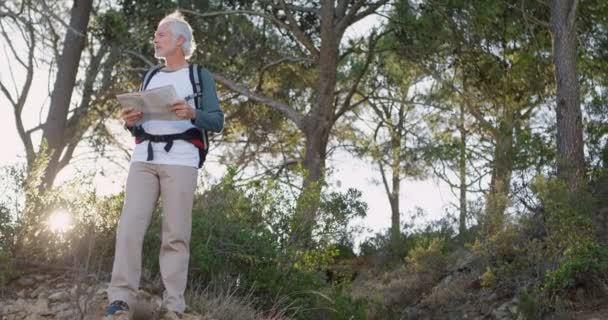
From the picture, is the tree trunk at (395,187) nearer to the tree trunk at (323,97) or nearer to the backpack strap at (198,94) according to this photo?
the tree trunk at (323,97)

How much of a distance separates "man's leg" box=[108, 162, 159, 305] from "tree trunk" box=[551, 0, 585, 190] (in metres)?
7.14

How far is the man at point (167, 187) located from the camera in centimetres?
506

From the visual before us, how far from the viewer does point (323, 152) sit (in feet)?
49.2

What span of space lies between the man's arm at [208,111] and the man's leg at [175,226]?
0.84 ft

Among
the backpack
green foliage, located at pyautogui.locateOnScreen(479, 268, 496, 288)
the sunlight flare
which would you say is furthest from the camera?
green foliage, located at pyautogui.locateOnScreen(479, 268, 496, 288)

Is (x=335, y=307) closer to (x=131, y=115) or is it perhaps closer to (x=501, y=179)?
(x=131, y=115)

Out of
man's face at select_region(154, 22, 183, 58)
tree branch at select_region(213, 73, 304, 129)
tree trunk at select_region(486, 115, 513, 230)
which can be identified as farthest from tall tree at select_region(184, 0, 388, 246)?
man's face at select_region(154, 22, 183, 58)

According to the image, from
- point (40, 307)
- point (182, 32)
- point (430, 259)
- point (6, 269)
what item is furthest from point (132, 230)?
point (430, 259)

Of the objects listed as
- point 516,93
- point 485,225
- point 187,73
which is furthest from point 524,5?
Result: point 187,73

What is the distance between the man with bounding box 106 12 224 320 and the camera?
5059 millimetres

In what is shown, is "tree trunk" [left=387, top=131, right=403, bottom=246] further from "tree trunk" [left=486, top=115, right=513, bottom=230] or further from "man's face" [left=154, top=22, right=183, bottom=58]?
"man's face" [left=154, top=22, right=183, bottom=58]

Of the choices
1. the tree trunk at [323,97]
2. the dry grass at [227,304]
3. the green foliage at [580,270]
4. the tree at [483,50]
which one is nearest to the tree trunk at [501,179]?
the tree at [483,50]

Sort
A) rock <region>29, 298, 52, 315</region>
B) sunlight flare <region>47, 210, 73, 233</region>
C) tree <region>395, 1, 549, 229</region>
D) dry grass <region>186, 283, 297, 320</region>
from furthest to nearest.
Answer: tree <region>395, 1, 549, 229</region> < sunlight flare <region>47, 210, 73, 233</region> < dry grass <region>186, 283, 297, 320</region> < rock <region>29, 298, 52, 315</region>

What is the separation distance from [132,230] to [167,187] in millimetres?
297
